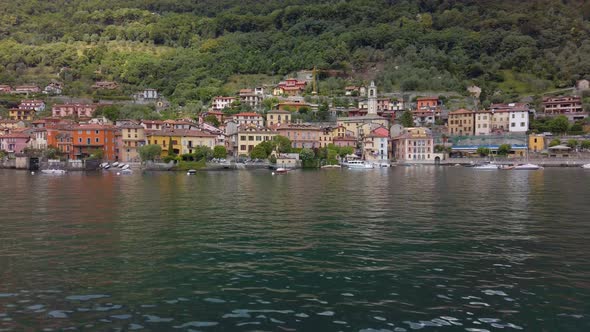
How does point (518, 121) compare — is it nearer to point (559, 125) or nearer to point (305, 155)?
point (559, 125)

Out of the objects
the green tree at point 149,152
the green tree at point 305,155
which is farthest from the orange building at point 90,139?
the green tree at point 305,155

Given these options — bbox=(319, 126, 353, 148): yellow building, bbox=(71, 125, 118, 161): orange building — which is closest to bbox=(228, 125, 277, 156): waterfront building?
bbox=(319, 126, 353, 148): yellow building

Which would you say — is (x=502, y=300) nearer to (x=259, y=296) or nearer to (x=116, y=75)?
(x=259, y=296)

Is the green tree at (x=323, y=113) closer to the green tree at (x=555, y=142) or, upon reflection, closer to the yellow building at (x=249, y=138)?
the yellow building at (x=249, y=138)

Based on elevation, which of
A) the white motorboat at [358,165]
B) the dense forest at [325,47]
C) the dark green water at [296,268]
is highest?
the dense forest at [325,47]

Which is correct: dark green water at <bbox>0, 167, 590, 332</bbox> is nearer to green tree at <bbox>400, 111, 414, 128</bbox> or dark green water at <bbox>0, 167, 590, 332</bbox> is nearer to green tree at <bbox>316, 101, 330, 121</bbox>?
green tree at <bbox>400, 111, 414, 128</bbox>

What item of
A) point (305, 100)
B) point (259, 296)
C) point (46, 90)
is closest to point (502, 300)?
point (259, 296)

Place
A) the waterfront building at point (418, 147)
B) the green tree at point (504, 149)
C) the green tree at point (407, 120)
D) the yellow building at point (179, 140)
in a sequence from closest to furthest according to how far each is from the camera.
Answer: the yellow building at point (179, 140)
the green tree at point (504, 149)
the waterfront building at point (418, 147)
the green tree at point (407, 120)
